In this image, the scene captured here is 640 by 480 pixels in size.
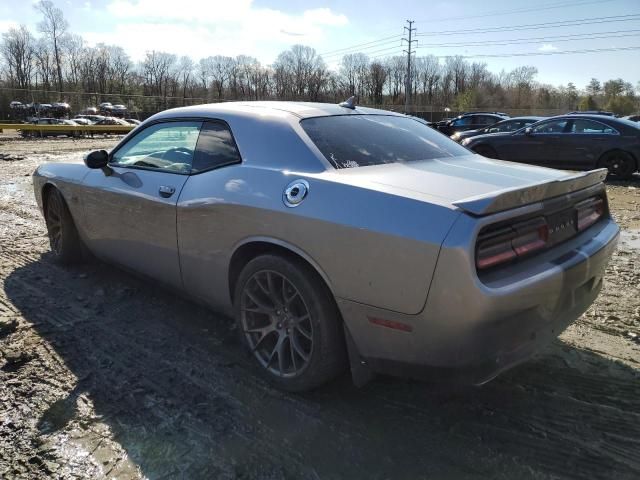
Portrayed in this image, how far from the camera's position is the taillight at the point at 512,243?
2104 millimetres

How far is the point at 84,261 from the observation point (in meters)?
4.77

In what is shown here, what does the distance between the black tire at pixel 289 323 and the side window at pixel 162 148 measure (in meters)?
1.00

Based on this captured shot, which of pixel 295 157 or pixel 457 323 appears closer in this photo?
pixel 457 323

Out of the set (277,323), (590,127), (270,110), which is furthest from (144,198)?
(590,127)

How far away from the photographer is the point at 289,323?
270 cm

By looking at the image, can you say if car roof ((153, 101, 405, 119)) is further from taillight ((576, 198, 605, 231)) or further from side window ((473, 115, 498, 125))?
side window ((473, 115, 498, 125))

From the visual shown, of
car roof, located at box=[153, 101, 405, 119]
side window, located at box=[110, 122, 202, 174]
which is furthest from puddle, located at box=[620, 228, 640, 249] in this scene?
side window, located at box=[110, 122, 202, 174]

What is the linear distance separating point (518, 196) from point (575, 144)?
1047cm

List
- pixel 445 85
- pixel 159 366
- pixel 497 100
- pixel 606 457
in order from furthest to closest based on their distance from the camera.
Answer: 1. pixel 445 85
2. pixel 497 100
3. pixel 159 366
4. pixel 606 457

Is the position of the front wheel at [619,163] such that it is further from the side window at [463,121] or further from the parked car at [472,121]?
the side window at [463,121]

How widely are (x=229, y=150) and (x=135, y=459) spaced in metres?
1.75

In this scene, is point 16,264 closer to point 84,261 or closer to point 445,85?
point 84,261

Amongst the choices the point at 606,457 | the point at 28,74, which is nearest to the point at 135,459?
the point at 606,457

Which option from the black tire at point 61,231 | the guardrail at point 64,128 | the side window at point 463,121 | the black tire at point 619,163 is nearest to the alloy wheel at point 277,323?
the black tire at point 61,231
